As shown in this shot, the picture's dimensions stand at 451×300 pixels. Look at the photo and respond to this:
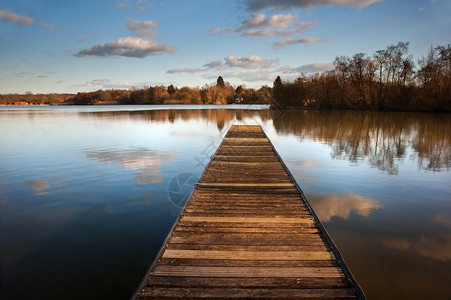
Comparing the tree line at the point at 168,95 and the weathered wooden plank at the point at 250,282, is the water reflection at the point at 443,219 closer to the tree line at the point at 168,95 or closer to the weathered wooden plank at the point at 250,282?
the weathered wooden plank at the point at 250,282

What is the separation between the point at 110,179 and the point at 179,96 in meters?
113

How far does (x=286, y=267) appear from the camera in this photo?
3.13m

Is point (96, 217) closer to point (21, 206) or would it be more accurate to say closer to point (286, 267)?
point (21, 206)

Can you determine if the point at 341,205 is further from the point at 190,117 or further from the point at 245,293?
the point at 190,117

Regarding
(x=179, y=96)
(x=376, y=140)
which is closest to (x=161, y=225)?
(x=376, y=140)

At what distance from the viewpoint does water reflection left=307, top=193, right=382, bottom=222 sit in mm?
5660

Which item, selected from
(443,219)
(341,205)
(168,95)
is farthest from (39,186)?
(168,95)

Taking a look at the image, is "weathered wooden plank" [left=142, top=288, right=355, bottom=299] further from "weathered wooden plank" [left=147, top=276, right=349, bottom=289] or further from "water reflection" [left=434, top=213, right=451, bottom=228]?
"water reflection" [left=434, top=213, right=451, bottom=228]

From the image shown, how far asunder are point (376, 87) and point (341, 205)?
45.8m

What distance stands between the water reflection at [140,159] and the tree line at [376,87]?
37.3 metres

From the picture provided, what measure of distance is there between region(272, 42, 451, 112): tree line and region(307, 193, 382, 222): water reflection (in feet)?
121

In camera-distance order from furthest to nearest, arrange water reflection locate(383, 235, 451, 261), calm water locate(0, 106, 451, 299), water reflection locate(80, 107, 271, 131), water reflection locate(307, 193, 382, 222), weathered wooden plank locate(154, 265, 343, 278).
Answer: water reflection locate(80, 107, 271, 131) < water reflection locate(307, 193, 382, 222) < water reflection locate(383, 235, 451, 261) < calm water locate(0, 106, 451, 299) < weathered wooden plank locate(154, 265, 343, 278)

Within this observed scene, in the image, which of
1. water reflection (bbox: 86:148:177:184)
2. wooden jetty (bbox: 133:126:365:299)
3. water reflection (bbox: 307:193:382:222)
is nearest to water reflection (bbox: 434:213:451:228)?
water reflection (bbox: 307:193:382:222)

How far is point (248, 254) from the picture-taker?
3396 millimetres
